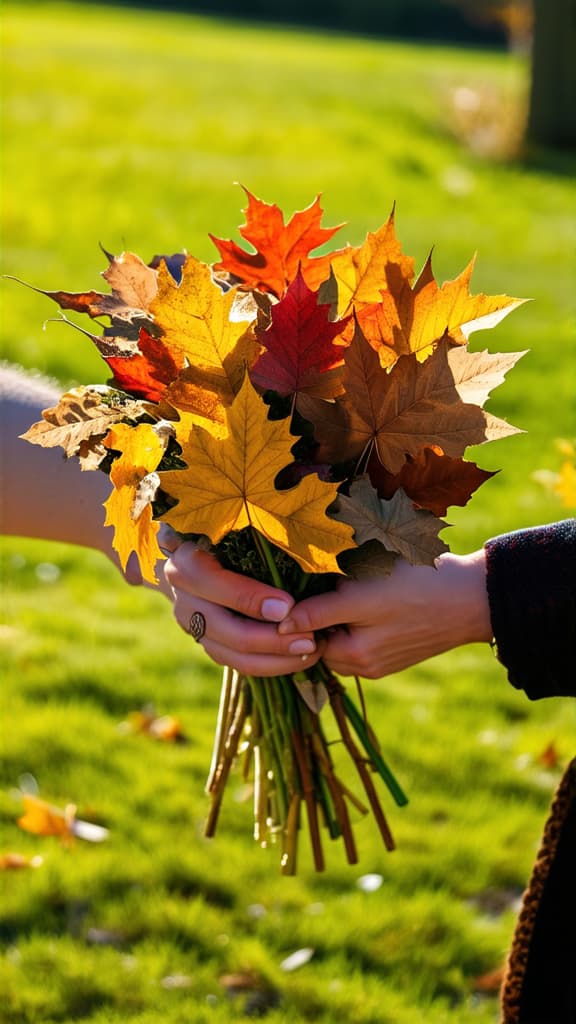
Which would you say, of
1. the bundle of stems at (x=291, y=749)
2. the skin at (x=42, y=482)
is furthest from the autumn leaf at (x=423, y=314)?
the skin at (x=42, y=482)

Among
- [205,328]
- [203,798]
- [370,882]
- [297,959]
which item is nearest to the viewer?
[205,328]

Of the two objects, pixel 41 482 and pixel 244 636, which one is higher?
pixel 244 636

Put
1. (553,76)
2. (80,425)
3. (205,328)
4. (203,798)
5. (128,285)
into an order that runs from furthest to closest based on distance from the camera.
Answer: (553,76)
(203,798)
(128,285)
(80,425)
(205,328)

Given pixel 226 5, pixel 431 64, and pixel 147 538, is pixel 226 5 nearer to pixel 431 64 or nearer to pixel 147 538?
pixel 431 64

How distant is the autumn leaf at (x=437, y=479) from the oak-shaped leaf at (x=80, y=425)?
0.36 meters

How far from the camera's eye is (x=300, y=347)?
5.22ft

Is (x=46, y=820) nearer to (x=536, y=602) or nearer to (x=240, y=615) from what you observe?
(x=240, y=615)

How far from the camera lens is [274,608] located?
5.52 feet

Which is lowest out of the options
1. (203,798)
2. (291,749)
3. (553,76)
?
(553,76)

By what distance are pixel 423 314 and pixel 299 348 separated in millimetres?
170

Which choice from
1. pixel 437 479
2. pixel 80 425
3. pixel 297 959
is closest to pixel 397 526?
pixel 437 479

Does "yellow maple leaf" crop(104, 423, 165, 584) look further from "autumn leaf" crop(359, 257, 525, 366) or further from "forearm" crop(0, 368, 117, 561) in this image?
"forearm" crop(0, 368, 117, 561)

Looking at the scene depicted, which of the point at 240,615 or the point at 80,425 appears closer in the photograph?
the point at 80,425

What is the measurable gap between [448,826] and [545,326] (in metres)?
4.13
